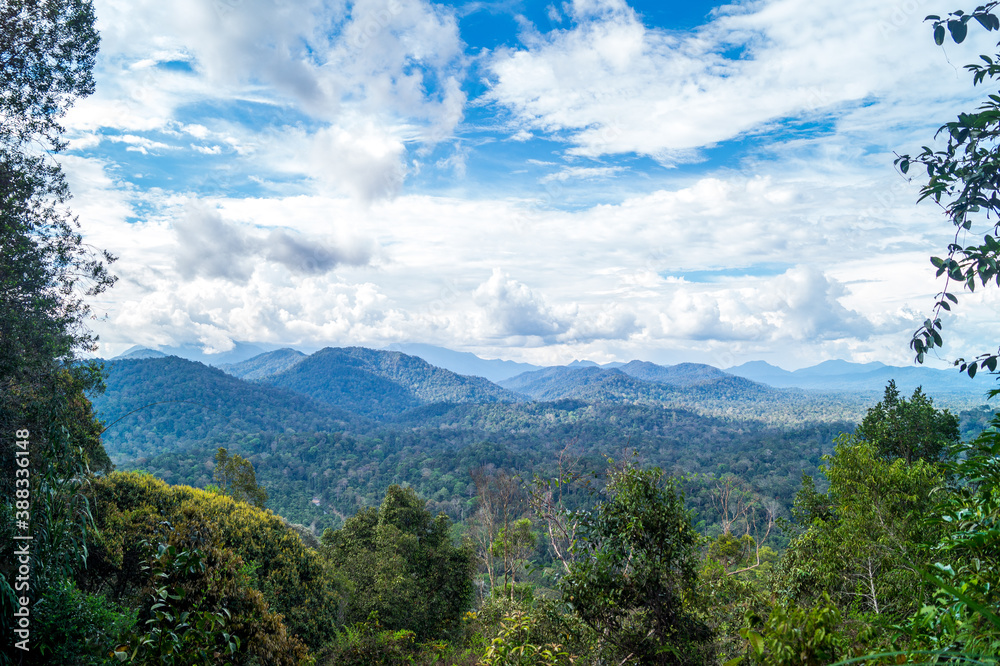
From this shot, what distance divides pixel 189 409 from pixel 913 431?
16886cm

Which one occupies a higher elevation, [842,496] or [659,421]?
[842,496]

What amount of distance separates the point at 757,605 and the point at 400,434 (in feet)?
494

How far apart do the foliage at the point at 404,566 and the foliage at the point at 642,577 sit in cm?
1312

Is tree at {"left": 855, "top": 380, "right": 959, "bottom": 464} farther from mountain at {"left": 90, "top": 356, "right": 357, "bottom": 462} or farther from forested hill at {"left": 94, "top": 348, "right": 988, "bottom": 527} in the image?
mountain at {"left": 90, "top": 356, "right": 357, "bottom": 462}

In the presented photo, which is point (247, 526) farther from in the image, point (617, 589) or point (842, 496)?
point (842, 496)

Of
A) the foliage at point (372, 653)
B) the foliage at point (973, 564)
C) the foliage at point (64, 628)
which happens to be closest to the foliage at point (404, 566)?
the foliage at point (372, 653)

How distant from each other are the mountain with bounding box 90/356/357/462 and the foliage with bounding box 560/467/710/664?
460 ft

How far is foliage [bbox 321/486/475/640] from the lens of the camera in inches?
664

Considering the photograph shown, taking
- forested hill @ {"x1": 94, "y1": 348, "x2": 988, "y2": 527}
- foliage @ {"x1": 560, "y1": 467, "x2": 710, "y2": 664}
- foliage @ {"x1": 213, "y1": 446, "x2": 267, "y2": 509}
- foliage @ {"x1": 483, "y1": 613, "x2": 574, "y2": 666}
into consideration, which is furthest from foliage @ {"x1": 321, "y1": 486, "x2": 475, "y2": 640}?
forested hill @ {"x1": 94, "y1": 348, "x2": 988, "y2": 527}

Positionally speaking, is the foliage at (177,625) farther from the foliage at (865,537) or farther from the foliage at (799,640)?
the foliage at (865,537)

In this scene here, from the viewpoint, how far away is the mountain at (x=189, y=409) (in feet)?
438

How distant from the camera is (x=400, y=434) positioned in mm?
150250

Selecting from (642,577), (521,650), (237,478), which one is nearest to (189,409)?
(237,478)

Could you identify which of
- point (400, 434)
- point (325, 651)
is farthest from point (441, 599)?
point (400, 434)
